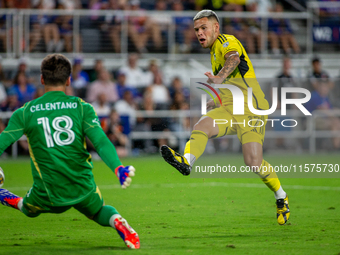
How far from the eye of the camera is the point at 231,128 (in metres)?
6.37

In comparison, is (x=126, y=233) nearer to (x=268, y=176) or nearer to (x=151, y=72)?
(x=268, y=176)

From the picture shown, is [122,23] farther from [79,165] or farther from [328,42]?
[79,165]

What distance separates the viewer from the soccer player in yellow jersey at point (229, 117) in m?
6.01

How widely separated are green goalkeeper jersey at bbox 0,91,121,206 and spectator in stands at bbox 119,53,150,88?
36.4 feet

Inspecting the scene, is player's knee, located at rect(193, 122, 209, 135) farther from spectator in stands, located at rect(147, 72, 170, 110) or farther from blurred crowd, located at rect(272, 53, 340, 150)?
blurred crowd, located at rect(272, 53, 340, 150)

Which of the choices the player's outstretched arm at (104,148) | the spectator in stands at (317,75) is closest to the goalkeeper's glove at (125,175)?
the player's outstretched arm at (104,148)

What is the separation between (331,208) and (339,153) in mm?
8869

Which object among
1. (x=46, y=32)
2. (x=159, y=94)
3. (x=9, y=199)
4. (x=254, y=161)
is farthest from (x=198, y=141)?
(x=46, y=32)

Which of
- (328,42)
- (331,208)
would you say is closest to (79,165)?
(331,208)

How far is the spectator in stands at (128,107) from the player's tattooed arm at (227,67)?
8592mm

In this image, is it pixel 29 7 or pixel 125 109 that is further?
pixel 29 7

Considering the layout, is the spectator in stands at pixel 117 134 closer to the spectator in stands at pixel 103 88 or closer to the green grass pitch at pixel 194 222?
the spectator in stands at pixel 103 88

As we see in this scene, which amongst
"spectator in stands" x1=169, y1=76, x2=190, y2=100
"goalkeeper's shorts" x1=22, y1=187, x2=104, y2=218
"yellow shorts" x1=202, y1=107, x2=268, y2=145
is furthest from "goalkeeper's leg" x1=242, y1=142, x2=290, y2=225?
"spectator in stands" x1=169, y1=76, x2=190, y2=100

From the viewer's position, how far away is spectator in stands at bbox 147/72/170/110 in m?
15.1
